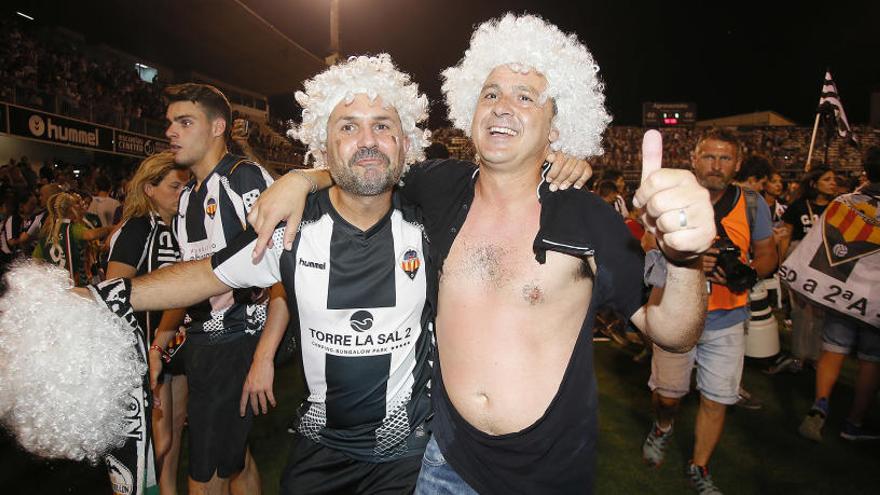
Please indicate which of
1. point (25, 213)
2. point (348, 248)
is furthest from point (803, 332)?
point (25, 213)

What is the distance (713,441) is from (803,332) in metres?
3.17

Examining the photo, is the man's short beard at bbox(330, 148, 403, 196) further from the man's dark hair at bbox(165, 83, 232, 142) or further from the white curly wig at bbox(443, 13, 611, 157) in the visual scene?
the man's dark hair at bbox(165, 83, 232, 142)

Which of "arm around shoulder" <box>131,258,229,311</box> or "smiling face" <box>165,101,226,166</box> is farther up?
"smiling face" <box>165,101,226,166</box>

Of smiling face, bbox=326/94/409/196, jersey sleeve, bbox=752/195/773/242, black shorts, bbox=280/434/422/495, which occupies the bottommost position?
black shorts, bbox=280/434/422/495

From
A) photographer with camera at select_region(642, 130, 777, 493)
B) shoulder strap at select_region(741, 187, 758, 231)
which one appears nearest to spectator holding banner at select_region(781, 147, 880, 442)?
photographer with camera at select_region(642, 130, 777, 493)

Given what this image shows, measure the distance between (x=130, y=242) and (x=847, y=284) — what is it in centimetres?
569

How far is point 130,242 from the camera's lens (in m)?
3.77

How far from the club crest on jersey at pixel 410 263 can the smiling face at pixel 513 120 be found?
0.58 meters

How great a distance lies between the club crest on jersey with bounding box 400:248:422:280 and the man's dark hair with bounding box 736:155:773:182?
528cm

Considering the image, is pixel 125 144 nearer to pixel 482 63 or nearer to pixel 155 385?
pixel 155 385

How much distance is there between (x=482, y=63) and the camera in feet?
9.55

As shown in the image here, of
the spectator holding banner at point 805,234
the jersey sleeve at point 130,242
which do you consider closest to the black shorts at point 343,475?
the jersey sleeve at point 130,242

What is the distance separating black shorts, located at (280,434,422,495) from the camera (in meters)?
2.60

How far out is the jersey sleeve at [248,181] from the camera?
11.6ft
